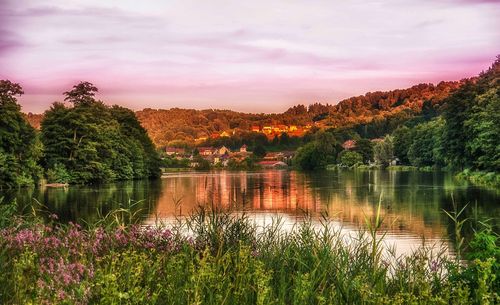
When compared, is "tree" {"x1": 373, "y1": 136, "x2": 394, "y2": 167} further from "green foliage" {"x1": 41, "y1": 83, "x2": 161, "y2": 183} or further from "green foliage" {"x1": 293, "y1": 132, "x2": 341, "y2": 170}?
"green foliage" {"x1": 41, "y1": 83, "x2": 161, "y2": 183}

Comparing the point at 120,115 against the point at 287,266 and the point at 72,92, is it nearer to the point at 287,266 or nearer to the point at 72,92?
the point at 72,92

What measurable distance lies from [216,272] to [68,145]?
2317 inches

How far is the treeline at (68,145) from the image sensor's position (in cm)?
4803

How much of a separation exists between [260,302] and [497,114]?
171 feet

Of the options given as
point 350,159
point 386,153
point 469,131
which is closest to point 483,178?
point 469,131

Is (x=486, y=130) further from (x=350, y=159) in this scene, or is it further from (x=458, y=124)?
(x=350, y=159)

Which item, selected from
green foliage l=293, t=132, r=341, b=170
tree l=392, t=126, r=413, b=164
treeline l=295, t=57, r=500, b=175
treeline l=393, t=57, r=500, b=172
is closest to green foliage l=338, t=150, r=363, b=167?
green foliage l=293, t=132, r=341, b=170

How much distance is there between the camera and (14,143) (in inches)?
1895

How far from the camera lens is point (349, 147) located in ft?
524

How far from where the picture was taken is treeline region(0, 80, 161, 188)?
4803 cm

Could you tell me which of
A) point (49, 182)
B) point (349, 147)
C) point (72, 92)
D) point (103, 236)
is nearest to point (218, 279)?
point (103, 236)

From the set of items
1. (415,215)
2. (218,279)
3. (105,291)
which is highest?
(105,291)

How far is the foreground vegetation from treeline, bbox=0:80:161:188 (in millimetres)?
41799

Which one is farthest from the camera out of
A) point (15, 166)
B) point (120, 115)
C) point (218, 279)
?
point (120, 115)
